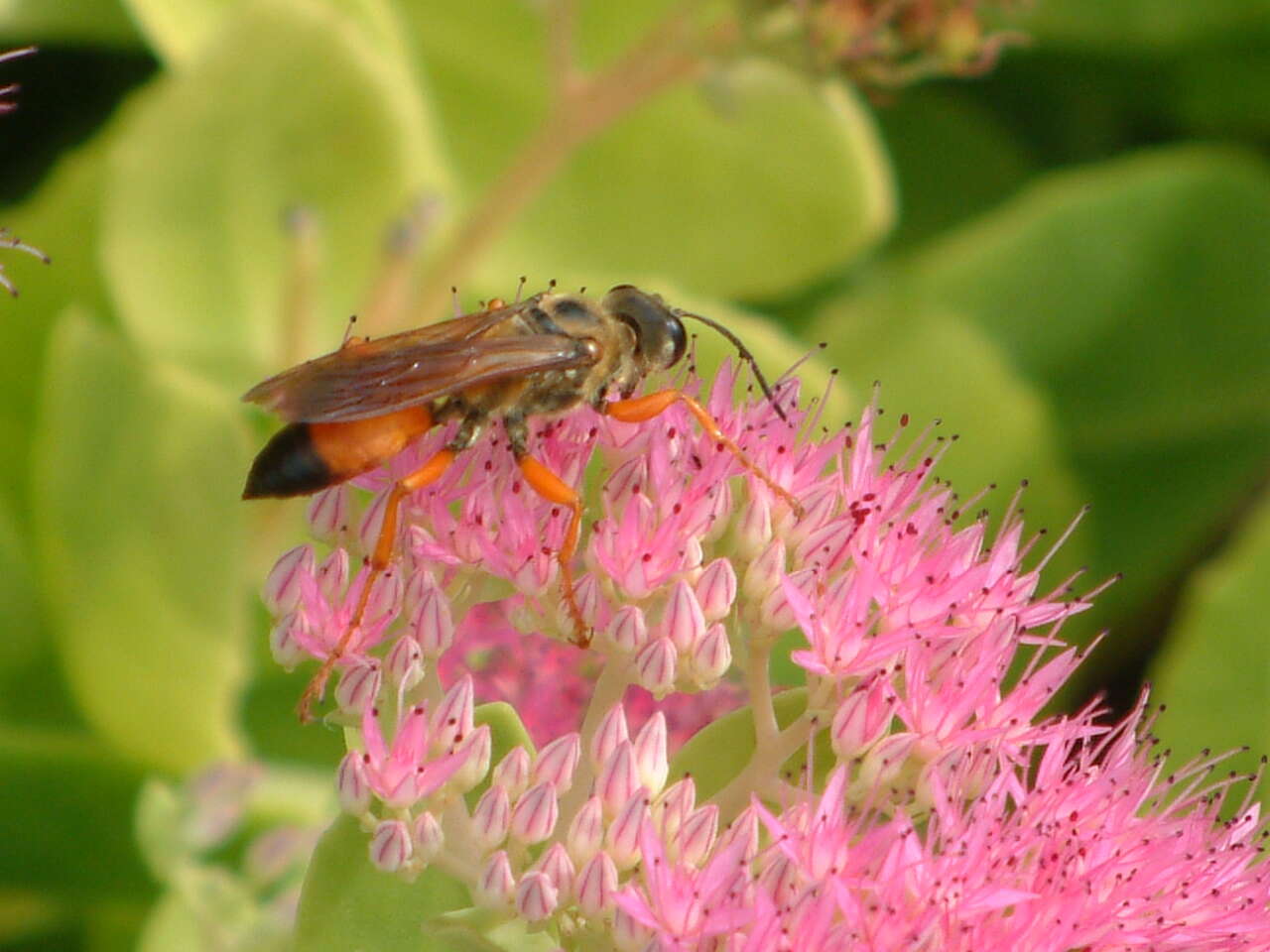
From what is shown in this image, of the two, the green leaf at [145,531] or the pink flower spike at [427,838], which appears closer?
the pink flower spike at [427,838]

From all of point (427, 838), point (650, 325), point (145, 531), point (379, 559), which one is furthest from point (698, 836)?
point (145, 531)

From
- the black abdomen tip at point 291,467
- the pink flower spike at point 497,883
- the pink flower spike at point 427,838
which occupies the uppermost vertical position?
the black abdomen tip at point 291,467

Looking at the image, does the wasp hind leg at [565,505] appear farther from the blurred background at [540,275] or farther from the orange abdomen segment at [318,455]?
the blurred background at [540,275]

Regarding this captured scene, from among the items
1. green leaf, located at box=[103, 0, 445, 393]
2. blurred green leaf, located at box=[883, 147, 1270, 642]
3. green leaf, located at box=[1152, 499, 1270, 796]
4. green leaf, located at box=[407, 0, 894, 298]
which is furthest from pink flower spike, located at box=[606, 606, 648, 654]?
blurred green leaf, located at box=[883, 147, 1270, 642]

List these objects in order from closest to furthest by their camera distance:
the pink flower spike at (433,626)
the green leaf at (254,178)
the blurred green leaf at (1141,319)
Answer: the pink flower spike at (433,626) → the green leaf at (254,178) → the blurred green leaf at (1141,319)

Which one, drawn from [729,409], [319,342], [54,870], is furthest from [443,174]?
[729,409]

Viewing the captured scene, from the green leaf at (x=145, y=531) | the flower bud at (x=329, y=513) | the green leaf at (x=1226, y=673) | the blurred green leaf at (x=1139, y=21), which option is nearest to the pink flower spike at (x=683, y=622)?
the flower bud at (x=329, y=513)

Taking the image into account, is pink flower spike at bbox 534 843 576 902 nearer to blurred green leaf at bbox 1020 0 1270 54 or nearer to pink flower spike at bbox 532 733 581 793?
pink flower spike at bbox 532 733 581 793

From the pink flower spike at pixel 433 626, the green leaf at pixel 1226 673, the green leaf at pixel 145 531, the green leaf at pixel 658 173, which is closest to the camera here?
the pink flower spike at pixel 433 626
